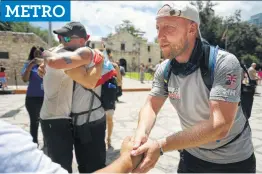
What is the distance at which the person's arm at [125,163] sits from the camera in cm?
129

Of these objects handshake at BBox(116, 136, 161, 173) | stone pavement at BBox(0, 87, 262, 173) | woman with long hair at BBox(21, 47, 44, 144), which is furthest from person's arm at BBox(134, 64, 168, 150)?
woman with long hair at BBox(21, 47, 44, 144)

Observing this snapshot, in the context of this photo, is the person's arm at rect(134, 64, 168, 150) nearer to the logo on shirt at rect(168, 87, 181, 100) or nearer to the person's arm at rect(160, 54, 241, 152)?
the logo on shirt at rect(168, 87, 181, 100)

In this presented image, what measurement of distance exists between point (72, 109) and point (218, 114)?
1512 millimetres

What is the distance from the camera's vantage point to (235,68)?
66.6 inches

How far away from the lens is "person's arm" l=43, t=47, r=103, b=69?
219cm

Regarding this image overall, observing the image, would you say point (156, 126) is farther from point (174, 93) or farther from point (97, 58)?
point (174, 93)

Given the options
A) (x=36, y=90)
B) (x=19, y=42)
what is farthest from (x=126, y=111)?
(x=19, y=42)

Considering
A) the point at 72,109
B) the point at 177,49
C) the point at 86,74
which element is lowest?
the point at 72,109

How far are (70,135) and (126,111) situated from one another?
21.1 ft

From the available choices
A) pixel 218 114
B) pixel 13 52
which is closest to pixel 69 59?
pixel 218 114

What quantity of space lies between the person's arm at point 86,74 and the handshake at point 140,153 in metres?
0.86

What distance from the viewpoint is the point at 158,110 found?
2168 mm

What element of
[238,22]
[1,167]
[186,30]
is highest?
[238,22]

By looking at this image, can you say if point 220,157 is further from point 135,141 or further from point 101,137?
point 101,137
